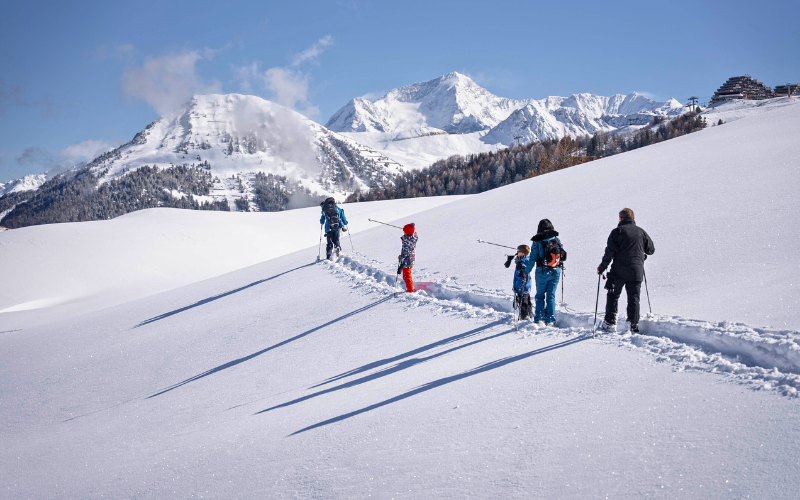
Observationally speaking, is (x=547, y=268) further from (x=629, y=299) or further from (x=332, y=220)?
(x=332, y=220)

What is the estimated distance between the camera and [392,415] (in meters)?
4.97

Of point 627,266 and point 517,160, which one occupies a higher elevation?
point 517,160

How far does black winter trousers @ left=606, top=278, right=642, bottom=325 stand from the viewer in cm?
676

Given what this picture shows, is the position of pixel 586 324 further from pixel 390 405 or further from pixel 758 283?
pixel 390 405

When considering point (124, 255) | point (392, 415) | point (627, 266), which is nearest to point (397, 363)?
point (392, 415)

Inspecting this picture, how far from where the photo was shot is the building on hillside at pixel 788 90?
399 ft

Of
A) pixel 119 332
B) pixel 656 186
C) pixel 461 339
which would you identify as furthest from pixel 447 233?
pixel 119 332

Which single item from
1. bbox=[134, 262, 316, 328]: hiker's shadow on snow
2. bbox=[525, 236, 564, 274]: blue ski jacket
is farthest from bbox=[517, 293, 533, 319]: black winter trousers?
bbox=[134, 262, 316, 328]: hiker's shadow on snow

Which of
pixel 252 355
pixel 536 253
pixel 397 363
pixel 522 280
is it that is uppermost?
pixel 536 253

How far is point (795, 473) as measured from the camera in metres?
3.03

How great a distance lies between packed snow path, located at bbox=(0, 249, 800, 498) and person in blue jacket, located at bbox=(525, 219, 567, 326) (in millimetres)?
407

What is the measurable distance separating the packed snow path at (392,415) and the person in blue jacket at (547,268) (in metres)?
0.41

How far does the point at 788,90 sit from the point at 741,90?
2019 cm

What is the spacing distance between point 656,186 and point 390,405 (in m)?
14.8
